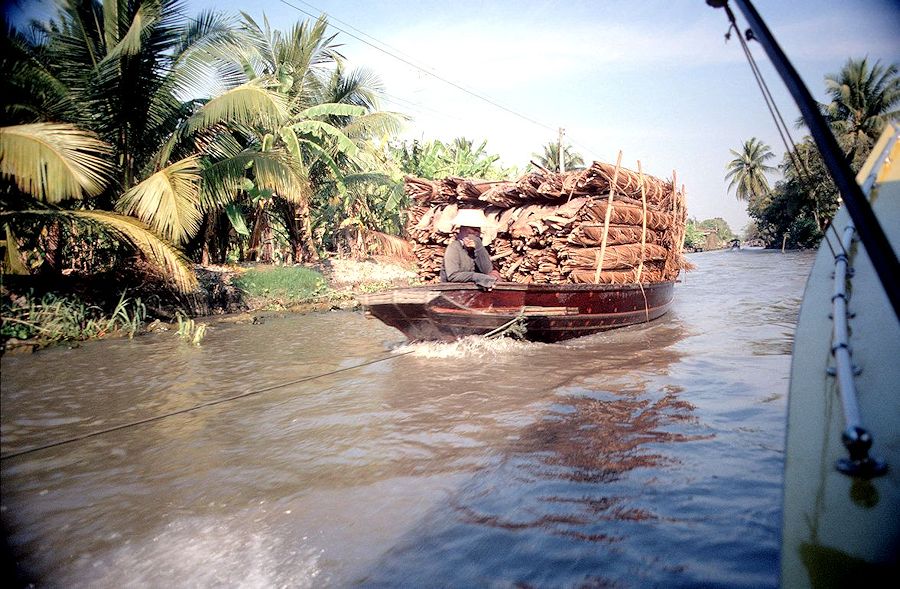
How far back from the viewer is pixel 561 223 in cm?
793

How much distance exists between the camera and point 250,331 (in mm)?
10656

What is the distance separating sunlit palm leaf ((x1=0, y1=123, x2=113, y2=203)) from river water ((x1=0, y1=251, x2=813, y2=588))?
7.34 ft

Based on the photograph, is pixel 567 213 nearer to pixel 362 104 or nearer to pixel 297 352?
pixel 297 352

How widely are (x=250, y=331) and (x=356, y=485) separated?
8205 millimetres

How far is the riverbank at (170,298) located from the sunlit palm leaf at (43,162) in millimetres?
926

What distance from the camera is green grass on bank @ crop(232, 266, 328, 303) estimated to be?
1400cm

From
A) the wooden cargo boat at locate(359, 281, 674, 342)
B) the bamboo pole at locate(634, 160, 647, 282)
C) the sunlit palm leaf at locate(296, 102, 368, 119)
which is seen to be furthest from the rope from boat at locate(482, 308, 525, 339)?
the sunlit palm leaf at locate(296, 102, 368, 119)

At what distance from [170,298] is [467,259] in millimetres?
7716

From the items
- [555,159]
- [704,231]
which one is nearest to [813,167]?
[555,159]

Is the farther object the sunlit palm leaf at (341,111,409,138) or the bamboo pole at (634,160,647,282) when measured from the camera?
the sunlit palm leaf at (341,111,409,138)

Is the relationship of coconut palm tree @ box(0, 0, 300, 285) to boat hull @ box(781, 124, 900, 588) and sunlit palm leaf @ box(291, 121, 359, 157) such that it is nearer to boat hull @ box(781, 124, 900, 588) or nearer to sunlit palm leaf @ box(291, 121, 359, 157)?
sunlit palm leaf @ box(291, 121, 359, 157)

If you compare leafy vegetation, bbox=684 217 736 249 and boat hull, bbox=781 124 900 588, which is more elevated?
leafy vegetation, bbox=684 217 736 249

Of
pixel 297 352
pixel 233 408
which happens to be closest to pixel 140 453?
pixel 233 408

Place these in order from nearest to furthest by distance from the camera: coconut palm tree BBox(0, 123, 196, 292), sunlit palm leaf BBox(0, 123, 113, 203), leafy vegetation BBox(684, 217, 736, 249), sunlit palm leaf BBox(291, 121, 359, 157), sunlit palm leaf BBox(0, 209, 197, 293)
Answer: sunlit palm leaf BBox(0, 123, 113, 203), coconut palm tree BBox(0, 123, 196, 292), sunlit palm leaf BBox(0, 209, 197, 293), sunlit palm leaf BBox(291, 121, 359, 157), leafy vegetation BBox(684, 217, 736, 249)
